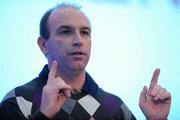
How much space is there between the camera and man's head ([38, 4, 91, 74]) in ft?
4.29

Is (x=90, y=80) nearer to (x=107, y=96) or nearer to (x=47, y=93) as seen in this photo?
(x=107, y=96)

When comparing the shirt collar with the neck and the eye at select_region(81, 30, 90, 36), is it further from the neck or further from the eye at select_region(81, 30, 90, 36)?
the eye at select_region(81, 30, 90, 36)

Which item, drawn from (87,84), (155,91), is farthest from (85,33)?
(155,91)

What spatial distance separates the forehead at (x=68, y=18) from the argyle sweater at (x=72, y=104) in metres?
0.15

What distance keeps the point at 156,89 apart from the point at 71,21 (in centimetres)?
34

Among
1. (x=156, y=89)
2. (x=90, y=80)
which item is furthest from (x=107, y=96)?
(x=156, y=89)

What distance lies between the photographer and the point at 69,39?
1.33 m

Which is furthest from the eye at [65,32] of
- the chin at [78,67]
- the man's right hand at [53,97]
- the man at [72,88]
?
the man's right hand at [53,97]

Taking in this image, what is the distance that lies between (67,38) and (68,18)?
67mm

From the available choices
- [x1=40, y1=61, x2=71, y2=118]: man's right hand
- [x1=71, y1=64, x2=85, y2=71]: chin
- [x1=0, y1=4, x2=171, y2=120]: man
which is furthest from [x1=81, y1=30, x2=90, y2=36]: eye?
[x1=40, y1=61, x2=71, y2=118]: man's right hand

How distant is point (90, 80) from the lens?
1420 millimetres

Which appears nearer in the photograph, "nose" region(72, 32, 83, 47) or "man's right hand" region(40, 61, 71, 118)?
"man's right hand" region(40, 61, 71, 118)

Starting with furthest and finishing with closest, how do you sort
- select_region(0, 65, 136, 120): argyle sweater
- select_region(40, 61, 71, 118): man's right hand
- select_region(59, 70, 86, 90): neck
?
1. select_region(59, 70, 86, 90): neck
2. select_region(0, 65, 136, 120): argyle sweater
3. select_region(40, 61, 71, 118): man's right hand

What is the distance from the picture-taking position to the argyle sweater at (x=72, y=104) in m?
1.25
